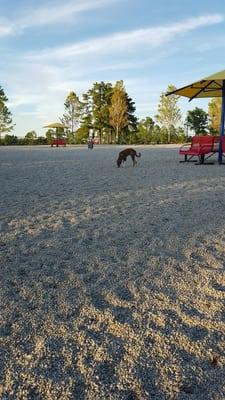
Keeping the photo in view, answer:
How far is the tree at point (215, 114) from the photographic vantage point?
4297 centimetres

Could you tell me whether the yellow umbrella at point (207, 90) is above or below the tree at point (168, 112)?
below

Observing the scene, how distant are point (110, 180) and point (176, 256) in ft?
17.6

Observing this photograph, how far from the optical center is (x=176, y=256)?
3383 millimetres

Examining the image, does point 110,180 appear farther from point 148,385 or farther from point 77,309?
point 148,385

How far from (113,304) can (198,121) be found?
49361 millimetres

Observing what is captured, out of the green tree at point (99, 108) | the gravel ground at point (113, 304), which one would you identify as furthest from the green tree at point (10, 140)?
the gravel ground at point (113, 304)

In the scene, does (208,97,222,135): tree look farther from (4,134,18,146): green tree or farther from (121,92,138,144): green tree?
(4,134,18,146): green tree

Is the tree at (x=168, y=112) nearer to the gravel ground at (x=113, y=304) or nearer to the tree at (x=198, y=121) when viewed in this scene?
the tree at (x=198, y=121)

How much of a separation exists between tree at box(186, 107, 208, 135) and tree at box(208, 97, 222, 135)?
9.47 feet

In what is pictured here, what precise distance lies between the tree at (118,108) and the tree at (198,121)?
9.26 meters

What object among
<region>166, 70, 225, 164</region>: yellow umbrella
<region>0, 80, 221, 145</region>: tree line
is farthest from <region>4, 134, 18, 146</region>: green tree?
<region>166, 70, 225, 164</region>: yellow umbrella

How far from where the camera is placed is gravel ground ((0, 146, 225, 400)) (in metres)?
1.75

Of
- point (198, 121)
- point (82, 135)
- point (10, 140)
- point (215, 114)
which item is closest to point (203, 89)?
point (10, 140)

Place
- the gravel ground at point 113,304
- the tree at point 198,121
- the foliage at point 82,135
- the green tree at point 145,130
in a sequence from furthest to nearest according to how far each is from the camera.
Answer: the tree at point 198,121 < the foliage at point 82,135 < the green tree at point 145,130 < the gravel ground at point 113,304
